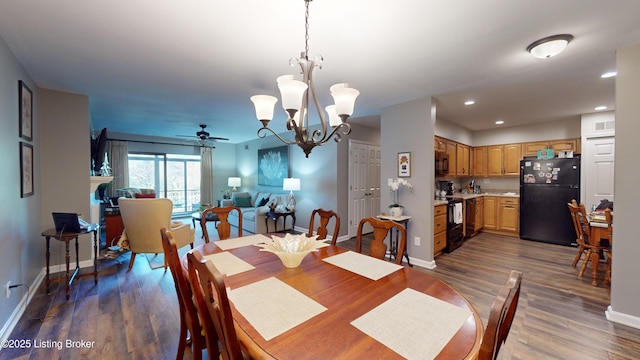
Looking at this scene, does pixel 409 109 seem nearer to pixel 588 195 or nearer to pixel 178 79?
pixel 178 79

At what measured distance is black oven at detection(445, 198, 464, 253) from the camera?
4203mm

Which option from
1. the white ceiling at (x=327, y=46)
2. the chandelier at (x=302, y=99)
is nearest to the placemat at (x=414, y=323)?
the chandelier at (x=302, y=99)

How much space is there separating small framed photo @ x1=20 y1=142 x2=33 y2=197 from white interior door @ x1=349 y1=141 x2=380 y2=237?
178 inches

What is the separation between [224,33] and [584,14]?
8.32ft

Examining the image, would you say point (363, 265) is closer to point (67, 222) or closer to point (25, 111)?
point (67, 222)

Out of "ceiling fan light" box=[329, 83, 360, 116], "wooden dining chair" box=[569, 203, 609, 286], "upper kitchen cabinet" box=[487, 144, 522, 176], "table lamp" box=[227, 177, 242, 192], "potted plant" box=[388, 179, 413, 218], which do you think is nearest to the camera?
"ceiling fan light" box=[329, 83, 360, 116]

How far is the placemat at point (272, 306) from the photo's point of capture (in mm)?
1012

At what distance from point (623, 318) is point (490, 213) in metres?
3.68

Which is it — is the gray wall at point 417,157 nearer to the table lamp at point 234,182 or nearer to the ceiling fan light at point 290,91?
the ceiling fan light at point 290,91

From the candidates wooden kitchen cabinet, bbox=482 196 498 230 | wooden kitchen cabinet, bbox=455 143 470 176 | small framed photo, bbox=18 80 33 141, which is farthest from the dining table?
wooden kitchen cabinet, bbox=482 196 498 230

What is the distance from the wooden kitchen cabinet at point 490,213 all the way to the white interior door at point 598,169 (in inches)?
55.0

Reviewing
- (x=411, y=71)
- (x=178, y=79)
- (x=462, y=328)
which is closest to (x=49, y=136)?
(x=178, y=79)

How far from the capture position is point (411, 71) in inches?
105

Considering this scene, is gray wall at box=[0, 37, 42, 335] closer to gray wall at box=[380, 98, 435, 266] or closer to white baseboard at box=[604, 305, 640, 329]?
gray wall at box=[380, 98, 435, 266]
